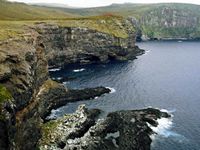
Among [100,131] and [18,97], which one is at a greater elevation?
[18,97]

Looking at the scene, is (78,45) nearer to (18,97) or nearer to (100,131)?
(100,131)

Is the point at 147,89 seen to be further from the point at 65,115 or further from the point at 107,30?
the point at 107,30

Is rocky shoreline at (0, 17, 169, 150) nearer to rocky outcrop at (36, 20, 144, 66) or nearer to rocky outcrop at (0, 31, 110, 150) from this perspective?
rocky outcrop at (0, 31, 110, 150)

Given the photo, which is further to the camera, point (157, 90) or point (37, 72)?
point (157, 90)

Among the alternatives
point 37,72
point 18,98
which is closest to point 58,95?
point 37,72

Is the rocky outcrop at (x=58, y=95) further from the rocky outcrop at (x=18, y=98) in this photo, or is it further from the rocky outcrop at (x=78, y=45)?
the rocky outcrop at (x=78, y=45)

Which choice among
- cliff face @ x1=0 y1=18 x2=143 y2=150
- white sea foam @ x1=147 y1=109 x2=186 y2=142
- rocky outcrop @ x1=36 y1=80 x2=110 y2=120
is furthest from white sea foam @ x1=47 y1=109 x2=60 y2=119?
white sea foam @ x1=147 y1=109 x2=186 y2=142
